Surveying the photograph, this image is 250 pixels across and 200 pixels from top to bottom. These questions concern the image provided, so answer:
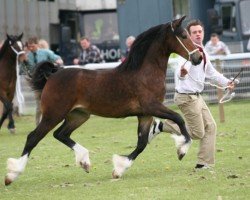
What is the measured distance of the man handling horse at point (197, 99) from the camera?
1226 centimetres

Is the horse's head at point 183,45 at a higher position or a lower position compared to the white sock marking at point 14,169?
higher

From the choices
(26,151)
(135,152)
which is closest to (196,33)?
(135,152)

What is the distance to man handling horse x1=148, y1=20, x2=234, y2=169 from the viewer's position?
12.3m

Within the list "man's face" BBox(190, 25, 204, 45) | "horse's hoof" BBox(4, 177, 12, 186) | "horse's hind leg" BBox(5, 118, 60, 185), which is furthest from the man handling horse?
"horse's hoof" BBox(4, 177, 12, 186)

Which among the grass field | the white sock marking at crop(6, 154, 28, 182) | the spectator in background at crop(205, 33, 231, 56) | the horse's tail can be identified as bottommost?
the grass field

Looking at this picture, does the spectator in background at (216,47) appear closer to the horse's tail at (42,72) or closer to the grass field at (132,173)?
the grass field at (132,173)

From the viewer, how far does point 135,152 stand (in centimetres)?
1226

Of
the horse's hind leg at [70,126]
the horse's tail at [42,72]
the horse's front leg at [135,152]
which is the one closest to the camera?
the horse's front leg at [135,152]

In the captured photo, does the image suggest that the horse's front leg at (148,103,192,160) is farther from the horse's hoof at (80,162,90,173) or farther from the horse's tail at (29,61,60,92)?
the horse's tail at (29,61,60,92)

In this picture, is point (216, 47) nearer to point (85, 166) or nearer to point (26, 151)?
point (85, 166)

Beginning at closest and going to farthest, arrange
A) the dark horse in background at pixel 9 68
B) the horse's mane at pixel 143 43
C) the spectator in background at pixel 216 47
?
the horse's mane at pixel 143 43 → the dark horse in background at pixel 9 68 → the spectator in background at pixel 216 47

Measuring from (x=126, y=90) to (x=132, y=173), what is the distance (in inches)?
43.2

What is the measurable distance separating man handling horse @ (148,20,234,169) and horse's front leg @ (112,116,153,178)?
0.30 metres

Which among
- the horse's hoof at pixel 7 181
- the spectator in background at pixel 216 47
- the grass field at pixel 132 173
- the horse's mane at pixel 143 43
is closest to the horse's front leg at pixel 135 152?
the grass field at pixel 132 173
